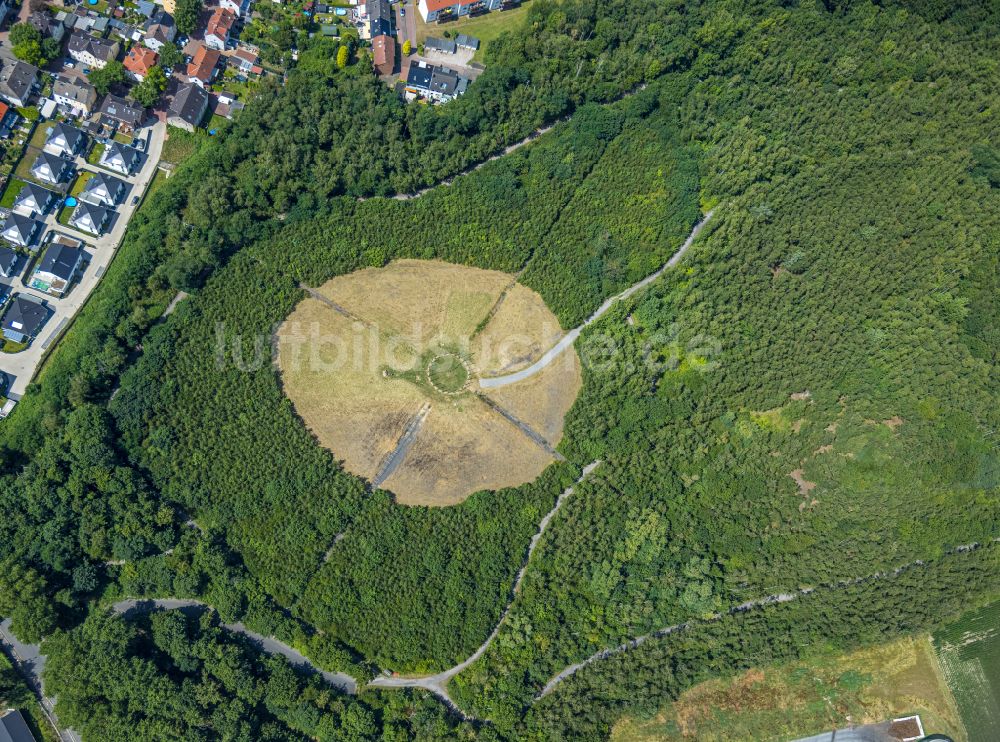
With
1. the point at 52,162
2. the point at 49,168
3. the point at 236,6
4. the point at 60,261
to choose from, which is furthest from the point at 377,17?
the point at 60,261

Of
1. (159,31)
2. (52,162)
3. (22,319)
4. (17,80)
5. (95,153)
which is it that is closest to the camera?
(22,319)

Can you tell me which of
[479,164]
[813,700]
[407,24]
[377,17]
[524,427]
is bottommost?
[813,700]

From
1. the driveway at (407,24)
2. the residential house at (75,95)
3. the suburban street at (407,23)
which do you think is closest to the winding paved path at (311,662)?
the residential house at (75,95)

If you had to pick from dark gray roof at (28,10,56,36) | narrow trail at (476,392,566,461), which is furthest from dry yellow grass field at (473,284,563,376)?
dark gray roof at (28,10,56,36)

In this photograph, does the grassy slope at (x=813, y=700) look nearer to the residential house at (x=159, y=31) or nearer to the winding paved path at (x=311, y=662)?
the winding paved path at (x=311, y=662)

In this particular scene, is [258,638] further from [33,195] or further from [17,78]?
[17,78]

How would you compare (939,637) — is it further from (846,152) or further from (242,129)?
(242,129)
